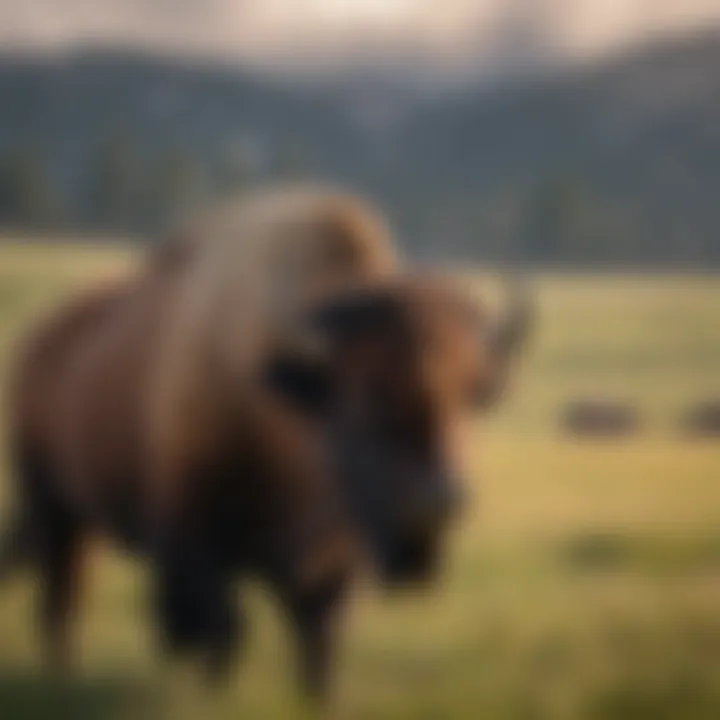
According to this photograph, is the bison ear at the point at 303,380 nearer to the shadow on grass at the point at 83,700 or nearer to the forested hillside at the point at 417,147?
the forested hillside at the point at 417,147

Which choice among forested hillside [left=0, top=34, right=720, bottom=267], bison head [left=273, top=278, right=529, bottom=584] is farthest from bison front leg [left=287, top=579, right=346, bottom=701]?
forested hillside [left=0, top=34, right=720, bottom=267]

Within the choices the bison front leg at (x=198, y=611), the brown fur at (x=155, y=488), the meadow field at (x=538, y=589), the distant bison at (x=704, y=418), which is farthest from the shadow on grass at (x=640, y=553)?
the bison front leg at (x=198, y=611)

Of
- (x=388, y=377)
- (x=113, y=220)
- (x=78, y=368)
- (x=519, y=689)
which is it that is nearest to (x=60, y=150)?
(x=113, y=220)

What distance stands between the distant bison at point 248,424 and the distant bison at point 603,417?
11cm

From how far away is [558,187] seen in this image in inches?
46.0

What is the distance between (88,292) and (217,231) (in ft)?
0.44

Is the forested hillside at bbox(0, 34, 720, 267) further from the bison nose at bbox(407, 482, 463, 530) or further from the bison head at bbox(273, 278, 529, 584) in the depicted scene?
the bison nose at bbox(407, 482, 463, 530)

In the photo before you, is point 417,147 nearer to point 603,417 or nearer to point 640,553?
point 603,417

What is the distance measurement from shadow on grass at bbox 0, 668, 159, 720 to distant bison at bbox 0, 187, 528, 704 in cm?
3

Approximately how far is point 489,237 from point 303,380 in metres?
0.25

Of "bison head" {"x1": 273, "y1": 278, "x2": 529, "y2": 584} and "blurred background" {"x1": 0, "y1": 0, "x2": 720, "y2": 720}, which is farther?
"blurred background" {"x1": 0, "y1": 0, "x2": 720, "y2": 720}

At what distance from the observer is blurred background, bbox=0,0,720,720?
A: 1080 millimetres

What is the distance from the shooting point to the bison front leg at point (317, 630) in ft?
3.51

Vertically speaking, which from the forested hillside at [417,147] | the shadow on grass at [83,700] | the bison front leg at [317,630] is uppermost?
the forested hillside at [417,147]
